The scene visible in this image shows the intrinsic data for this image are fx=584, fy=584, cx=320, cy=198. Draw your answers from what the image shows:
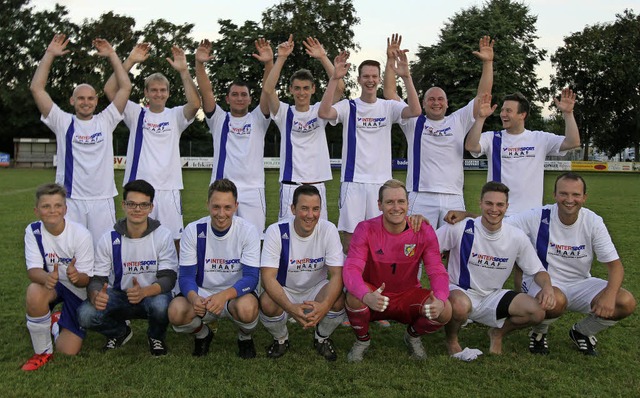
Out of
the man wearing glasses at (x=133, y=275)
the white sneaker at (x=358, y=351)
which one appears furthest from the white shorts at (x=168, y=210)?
the white sneaker at (x=358, y=351)

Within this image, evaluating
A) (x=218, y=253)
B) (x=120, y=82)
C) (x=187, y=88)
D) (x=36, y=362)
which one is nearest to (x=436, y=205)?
(x=218, y=253)

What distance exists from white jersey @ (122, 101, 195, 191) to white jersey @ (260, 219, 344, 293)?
1.71m

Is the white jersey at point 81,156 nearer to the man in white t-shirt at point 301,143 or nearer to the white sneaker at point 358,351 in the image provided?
the man in white t-shirt at point 301,143

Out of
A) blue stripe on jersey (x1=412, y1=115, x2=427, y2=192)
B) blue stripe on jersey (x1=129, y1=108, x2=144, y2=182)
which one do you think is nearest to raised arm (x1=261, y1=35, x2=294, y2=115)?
blue stripe on jersey (x1=129, y1=108, x2=144, y2=182)

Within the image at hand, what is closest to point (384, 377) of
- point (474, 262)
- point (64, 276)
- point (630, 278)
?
point (474, 262)

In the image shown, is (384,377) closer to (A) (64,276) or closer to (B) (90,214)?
(A) (64,276)

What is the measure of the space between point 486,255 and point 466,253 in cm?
15

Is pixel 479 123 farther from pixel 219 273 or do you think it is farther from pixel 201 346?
pixel 201 346

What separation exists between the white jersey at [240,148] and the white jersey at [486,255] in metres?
2.22

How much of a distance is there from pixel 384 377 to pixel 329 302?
0.66 meters

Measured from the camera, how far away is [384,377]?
12.4 ft

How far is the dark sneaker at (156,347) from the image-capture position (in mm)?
4223

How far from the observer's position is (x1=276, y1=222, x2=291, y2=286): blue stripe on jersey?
14.4ft

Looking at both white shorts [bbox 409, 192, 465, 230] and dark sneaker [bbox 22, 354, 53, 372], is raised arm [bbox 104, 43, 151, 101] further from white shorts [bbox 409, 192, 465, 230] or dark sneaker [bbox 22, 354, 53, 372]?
white shorts [bbox 409, 192, 465, 230]
